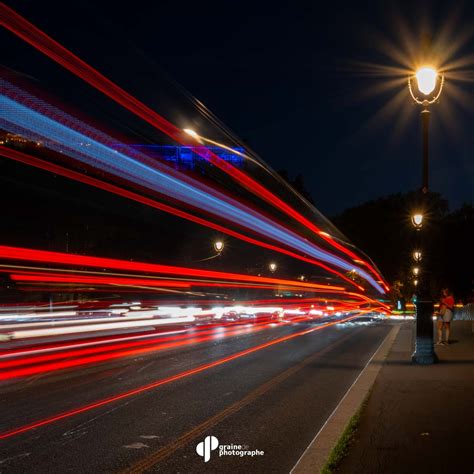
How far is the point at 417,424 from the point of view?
750cm

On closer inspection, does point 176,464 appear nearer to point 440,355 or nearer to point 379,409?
point 379,409

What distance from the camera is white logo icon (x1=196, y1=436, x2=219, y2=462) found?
22.6 ft

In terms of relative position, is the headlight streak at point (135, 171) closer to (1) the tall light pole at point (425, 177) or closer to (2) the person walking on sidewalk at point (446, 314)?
(1) the tall light pole at point (425, 177)

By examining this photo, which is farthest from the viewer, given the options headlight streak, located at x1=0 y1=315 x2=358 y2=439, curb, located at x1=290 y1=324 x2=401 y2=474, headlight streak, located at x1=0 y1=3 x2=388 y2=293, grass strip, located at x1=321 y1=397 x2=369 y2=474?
headlight streak, located at x1=0 y1=3 x2=388 y2=293

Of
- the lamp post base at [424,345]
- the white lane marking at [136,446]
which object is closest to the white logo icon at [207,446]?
the white lane marking at [136,446]

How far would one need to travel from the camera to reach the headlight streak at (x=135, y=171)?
75.7 ft

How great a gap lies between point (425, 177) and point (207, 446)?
9.50 meters

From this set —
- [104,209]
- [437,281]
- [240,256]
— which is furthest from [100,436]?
[240,256]

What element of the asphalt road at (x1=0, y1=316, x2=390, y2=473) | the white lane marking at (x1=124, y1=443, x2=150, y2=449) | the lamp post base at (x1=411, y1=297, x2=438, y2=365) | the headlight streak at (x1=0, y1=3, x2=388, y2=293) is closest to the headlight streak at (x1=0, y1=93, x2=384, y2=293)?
the headlight streak at (x1=0, y1=3, x2=388, y2=293)

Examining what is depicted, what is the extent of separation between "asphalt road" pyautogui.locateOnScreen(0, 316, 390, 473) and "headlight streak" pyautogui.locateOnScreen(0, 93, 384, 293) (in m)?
11.2

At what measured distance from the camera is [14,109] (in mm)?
22219

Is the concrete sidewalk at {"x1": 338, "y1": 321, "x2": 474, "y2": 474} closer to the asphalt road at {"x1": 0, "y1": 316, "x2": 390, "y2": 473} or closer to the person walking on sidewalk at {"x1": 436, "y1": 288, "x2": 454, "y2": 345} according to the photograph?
the asphalt road at {"x1": 0, "y1": 316, "x2": 390, "y2": 473}

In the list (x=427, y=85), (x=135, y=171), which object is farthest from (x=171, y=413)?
(x=135, y=171)

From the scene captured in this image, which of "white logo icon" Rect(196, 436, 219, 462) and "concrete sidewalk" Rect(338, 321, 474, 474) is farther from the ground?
"concrete sidewalk" Rect(338, 321, 474, 474)
